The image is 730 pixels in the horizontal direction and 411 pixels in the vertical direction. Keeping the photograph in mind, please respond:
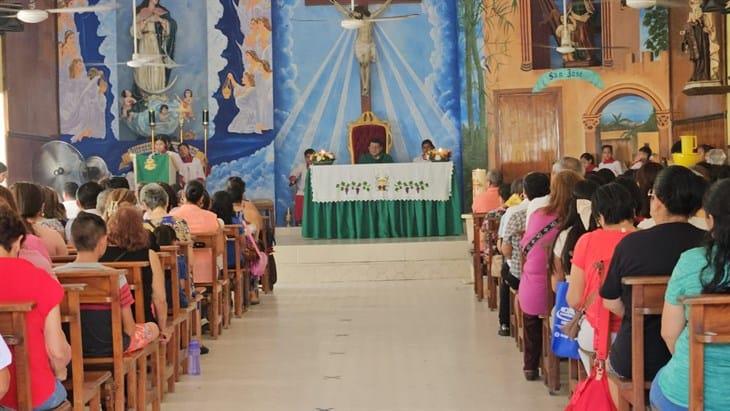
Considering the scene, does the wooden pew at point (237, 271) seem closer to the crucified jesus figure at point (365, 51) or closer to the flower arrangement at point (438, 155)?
the flower arrangement at point (438, 155)

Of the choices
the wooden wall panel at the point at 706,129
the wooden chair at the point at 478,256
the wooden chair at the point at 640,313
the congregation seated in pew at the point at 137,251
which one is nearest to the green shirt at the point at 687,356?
the wooden chair at the point at 640,313

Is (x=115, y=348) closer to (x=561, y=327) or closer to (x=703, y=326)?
(x=561, y=327)

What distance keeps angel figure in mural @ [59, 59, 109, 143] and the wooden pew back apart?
12.7m

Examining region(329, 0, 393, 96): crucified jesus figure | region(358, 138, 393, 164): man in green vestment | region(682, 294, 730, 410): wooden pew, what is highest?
region(329, 0, 393, 96): crucified jesus figure

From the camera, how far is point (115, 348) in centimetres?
445

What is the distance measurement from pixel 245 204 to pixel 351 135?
581 cm

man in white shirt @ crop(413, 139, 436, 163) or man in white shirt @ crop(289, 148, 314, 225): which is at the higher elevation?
man in white shirt @ crop(413, 139, 436, 163)

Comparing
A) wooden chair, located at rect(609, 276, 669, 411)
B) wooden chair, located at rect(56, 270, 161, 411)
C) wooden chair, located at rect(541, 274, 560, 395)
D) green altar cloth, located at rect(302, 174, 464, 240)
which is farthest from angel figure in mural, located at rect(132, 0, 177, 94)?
wooden chair, located at rect(609, 276, 669, 411)

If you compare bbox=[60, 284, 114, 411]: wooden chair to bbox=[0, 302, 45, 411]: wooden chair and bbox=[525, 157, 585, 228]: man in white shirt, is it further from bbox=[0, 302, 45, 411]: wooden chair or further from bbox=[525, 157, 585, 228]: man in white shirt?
bbox=[525, 157, 585, 228]: man in white shirt

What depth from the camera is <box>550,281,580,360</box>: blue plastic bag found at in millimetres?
4625

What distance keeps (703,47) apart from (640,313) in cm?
914

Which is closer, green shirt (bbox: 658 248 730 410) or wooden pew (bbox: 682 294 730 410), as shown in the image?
wooden pew (bbox: 682 294 730 410)

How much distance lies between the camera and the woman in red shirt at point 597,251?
163 inches

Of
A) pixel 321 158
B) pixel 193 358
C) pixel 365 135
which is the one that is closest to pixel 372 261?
pixel 321 158
